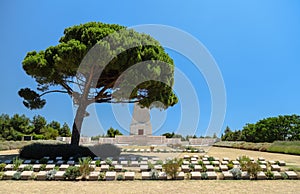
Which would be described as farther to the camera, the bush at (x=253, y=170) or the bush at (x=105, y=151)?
the bush at (x=105, y=151)

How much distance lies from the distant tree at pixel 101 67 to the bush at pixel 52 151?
1.60m

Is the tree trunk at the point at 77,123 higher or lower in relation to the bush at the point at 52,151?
higher

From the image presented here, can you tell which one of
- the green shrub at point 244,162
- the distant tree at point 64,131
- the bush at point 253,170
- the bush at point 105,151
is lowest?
the bush at point 253,170

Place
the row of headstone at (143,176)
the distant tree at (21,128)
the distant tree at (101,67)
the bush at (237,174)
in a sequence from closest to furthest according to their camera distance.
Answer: the row of headstone at (143,176)
the bush at (237,174)
the distant tree at (101,67)
the distant tree at (21,128)

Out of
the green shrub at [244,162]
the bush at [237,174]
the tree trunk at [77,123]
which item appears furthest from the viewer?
the tree trunk at [77,123]

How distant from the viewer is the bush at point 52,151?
11.5m

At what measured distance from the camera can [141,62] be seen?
11.7 metres

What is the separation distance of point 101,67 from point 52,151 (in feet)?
14.6

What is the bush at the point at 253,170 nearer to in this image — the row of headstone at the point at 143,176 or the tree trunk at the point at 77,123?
the row of headstone at the point at 143,176

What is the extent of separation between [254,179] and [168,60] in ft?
24.8

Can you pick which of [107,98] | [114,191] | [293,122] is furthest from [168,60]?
[293,122]

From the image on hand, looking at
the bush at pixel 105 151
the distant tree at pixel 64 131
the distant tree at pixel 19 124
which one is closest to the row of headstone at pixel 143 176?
the bush at pixel 105 151

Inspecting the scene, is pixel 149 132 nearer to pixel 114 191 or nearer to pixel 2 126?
pixel 2 126

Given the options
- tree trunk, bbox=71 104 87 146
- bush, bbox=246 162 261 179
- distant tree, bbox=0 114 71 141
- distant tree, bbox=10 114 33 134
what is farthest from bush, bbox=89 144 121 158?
distant tree, bbox=10 114 33 134
